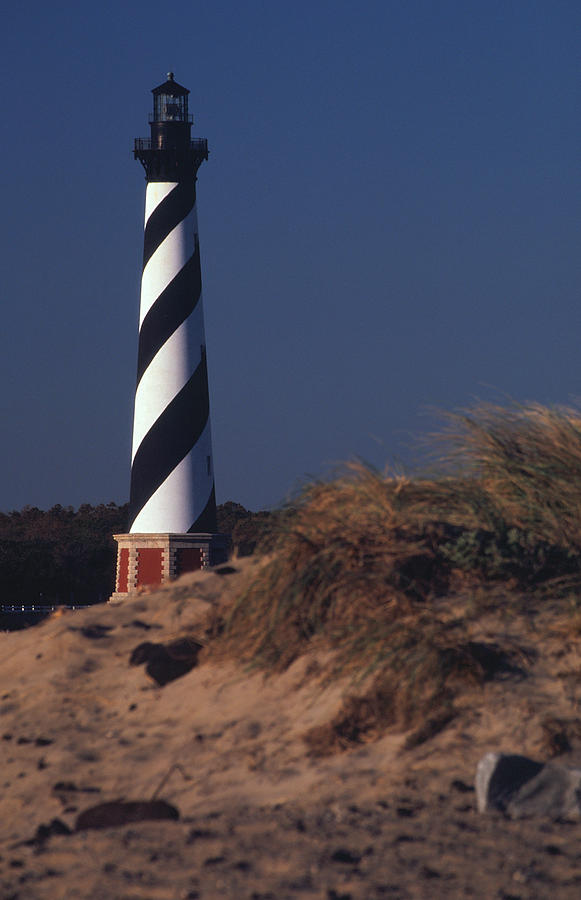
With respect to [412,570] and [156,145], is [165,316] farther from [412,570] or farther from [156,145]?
[412,570]

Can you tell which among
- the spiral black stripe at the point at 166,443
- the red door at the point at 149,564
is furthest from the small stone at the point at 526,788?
the spiral black stripe at the point at 166,443

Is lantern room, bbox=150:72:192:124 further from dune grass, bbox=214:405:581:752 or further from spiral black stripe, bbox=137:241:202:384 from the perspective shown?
dune grass, bbox=214:405:581:752

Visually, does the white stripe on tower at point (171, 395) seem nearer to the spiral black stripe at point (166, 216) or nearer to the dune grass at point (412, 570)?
the spiral black stripe at point (166, 216)

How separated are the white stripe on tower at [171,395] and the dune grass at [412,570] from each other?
2076 cm

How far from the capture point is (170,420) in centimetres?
2983

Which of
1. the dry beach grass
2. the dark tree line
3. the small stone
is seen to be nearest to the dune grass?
the dry beach grass

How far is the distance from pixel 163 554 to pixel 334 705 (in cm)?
→ 2256

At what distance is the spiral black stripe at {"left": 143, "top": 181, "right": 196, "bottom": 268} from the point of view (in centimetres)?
3084

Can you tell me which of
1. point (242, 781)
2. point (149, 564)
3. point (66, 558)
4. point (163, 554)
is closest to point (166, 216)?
point (163, 554)

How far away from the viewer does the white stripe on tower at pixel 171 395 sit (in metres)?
29.8

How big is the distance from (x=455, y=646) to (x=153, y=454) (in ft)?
75.2

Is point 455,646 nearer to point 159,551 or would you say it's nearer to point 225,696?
point 225,696

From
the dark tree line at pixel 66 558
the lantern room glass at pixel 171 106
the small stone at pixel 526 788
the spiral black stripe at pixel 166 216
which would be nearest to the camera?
the small stone at pixel 526 788

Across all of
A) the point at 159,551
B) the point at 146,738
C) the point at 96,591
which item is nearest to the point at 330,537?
A: the point at 146,738
